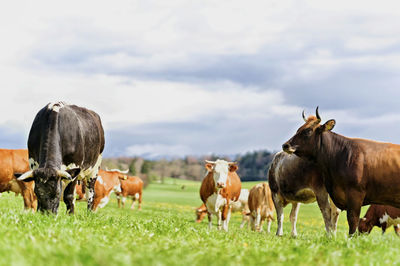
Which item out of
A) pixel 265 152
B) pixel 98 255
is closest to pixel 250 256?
pixel 98 255

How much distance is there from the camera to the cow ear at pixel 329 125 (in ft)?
37.7

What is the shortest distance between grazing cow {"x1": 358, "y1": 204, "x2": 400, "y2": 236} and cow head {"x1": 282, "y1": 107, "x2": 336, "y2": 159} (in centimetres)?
778

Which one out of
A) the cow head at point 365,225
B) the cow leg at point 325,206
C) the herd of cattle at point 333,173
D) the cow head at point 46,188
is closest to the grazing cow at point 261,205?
the cow head at point 365,225

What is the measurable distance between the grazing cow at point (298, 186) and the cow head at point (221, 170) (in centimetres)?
213

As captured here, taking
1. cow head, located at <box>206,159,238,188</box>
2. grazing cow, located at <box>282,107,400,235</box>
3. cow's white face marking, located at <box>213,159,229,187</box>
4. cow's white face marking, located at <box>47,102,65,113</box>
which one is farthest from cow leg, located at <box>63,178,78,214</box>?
grazing cow, located at <box>282,107,400,235</box>

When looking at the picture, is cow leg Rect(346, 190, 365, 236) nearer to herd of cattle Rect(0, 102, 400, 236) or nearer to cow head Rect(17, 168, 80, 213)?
herd of cattle Rect(0, 102, 400, 236)

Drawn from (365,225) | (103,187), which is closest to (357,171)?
(365,225)

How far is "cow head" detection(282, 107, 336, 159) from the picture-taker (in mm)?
11562

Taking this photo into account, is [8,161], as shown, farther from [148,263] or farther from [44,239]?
[148,263]

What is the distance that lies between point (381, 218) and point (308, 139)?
863 cm

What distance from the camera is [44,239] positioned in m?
5.61

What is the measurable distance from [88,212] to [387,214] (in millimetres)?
13101

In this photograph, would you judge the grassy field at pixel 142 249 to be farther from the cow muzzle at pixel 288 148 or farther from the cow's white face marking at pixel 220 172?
the cow's white face marking at pixel 220 172

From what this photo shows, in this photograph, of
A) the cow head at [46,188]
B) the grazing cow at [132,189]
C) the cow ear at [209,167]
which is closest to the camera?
the cow head at [46,188]
